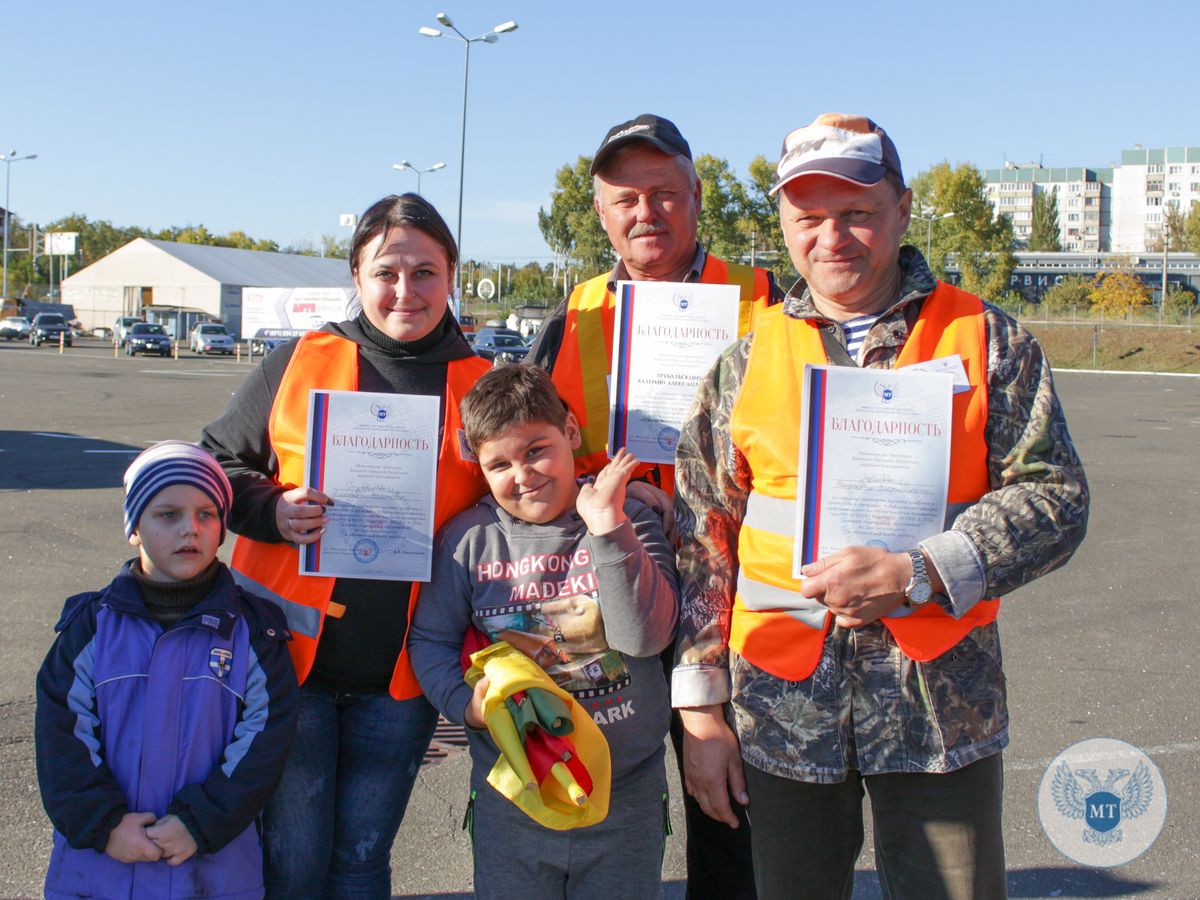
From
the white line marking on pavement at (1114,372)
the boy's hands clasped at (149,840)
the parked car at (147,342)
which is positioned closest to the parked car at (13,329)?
the parked car at (147,342)

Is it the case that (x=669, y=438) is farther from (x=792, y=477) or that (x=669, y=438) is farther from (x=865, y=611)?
(x=865, y=611)

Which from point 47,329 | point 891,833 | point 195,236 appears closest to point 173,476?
point 891,833

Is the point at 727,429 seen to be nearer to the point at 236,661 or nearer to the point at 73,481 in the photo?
the point at 236,661

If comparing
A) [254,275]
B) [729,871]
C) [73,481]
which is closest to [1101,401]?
[73,481]

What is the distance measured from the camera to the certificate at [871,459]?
86.7 inches

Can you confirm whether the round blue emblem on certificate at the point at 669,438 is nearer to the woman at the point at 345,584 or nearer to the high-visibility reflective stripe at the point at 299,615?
the woman at the point at 345,584

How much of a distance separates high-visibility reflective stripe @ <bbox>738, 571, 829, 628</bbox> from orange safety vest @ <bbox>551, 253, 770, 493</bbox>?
88 cm

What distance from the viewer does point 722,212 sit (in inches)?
2201

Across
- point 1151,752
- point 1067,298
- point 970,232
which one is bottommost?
point 1151,752

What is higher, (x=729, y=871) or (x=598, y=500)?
(x=598, y=500)

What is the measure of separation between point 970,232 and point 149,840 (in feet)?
203

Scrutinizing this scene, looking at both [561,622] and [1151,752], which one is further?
[1151,752]

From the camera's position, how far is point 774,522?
235 centimetres

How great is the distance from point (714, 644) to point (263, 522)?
117cm
